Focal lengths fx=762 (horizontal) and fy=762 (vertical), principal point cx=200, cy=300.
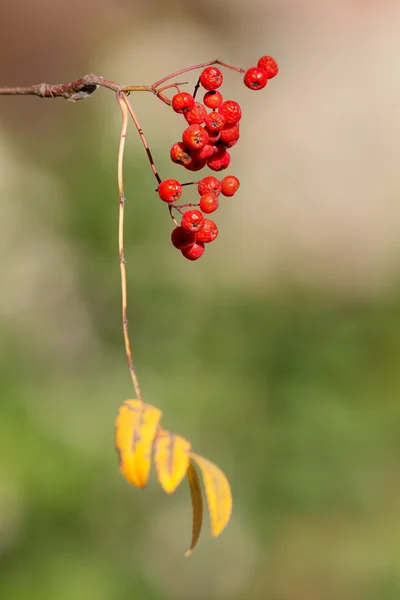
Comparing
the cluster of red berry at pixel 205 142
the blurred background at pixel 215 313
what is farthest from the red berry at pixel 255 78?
the blurred background at pixel 215 313

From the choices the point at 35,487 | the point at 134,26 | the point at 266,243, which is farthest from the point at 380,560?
the point at 134,26

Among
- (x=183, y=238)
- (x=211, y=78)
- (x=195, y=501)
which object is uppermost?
(x=211, y=78)

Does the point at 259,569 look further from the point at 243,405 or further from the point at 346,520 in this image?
the point at 243,405

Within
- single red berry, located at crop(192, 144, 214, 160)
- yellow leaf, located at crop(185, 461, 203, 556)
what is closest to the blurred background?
yellow leaf, located at crop(185, 461, 203, 556)

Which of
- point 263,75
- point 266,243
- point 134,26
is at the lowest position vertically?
point 266,243

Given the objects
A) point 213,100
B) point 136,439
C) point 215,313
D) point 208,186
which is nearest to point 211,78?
point 213,100

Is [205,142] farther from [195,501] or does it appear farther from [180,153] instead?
[195,501]

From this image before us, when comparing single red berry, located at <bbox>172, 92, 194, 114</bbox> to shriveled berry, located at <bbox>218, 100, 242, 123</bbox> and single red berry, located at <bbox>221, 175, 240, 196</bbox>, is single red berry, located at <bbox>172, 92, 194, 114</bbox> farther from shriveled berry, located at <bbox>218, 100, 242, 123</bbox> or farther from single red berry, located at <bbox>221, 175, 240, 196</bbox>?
single red berry, located at <bbox>221, 175, 240, 196</bbox>
